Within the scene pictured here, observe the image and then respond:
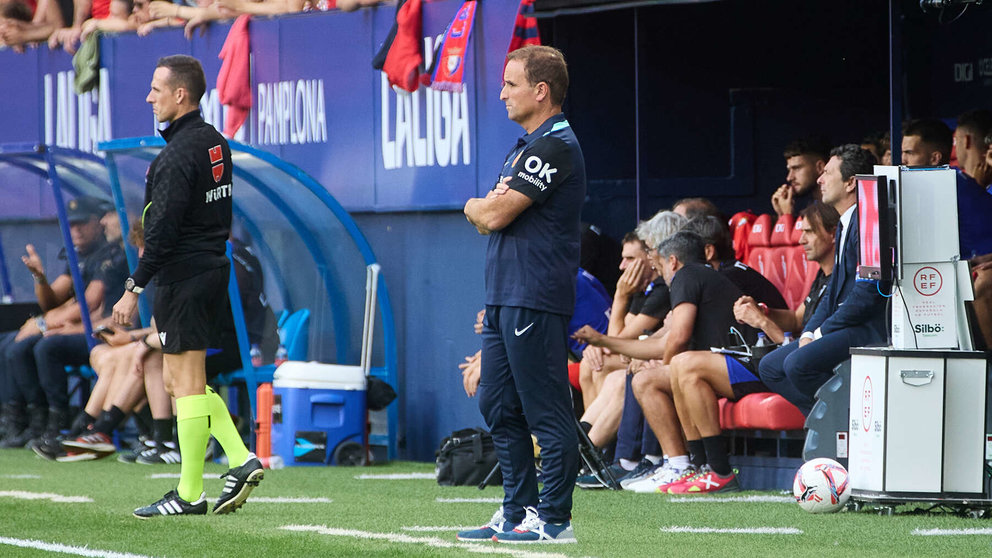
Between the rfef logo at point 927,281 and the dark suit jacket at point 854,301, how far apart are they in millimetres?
337

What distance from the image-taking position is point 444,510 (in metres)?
8.06

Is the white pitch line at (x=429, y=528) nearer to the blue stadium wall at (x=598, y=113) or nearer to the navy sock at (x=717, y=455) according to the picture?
the navy sock at (x=717, y=455)

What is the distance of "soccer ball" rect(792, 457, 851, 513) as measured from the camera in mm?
7793

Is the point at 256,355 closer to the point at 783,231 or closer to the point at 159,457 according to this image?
the point at 159,457

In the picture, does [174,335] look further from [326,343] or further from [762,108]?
[762,108]

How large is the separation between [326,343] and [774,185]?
3.42 m

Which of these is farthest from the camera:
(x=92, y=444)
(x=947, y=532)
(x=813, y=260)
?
(x=92, y=444)

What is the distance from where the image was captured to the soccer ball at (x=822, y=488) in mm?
7793

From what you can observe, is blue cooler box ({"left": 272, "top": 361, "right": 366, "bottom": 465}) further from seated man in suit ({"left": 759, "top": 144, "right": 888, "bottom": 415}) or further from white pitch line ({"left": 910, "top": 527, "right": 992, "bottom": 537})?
white pitch line ({"left": 910, "top": 527, "right": 992, "bottom": 537})

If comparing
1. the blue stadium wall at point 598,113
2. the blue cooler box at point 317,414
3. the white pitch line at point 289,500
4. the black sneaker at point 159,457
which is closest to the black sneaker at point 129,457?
the black sneaker at point 159,457

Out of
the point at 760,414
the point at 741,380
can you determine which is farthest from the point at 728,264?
the point at 760,414

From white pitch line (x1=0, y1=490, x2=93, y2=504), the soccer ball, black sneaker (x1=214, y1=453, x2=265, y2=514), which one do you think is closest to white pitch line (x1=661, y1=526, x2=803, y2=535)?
the soccer ball

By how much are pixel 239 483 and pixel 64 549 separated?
1.26 metres

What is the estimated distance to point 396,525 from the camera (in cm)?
727
